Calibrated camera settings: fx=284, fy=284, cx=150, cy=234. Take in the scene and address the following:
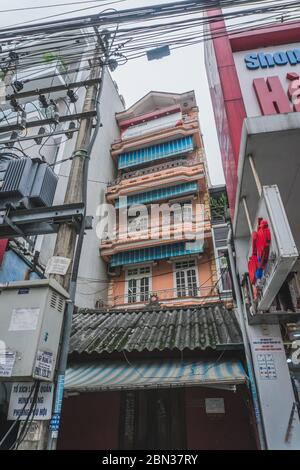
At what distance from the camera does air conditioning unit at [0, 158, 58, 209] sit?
408 cm

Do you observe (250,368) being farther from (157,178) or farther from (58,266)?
(157,178)

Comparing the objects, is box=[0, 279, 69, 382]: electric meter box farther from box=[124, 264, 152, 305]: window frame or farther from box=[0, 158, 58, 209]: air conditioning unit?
box=[124, 264, 152, 305]: window frame

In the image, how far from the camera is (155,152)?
20156 millimetres

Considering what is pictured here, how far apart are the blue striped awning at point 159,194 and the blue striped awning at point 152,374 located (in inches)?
528

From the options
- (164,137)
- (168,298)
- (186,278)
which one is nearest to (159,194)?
(164,137)

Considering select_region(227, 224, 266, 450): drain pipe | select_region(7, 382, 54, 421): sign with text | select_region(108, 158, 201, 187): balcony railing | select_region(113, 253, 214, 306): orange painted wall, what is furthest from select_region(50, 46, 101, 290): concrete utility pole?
select_region(108, 158, 201, 187): balcony railing

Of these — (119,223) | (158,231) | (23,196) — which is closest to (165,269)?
(158,231)

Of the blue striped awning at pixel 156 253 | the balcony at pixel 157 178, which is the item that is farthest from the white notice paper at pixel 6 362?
the balcony at pixel 157 178

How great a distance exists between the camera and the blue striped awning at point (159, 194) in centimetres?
1792

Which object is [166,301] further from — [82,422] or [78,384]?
[78,384]

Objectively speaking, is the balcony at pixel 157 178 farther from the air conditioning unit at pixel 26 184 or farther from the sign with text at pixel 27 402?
the sign with text at pixel 27 402

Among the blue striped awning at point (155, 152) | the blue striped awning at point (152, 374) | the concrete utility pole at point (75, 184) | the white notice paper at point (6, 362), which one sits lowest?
the white notice paper at point (6, 362)

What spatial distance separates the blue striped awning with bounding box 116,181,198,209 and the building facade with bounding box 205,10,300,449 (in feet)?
36.8

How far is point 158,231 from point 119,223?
139 inches
